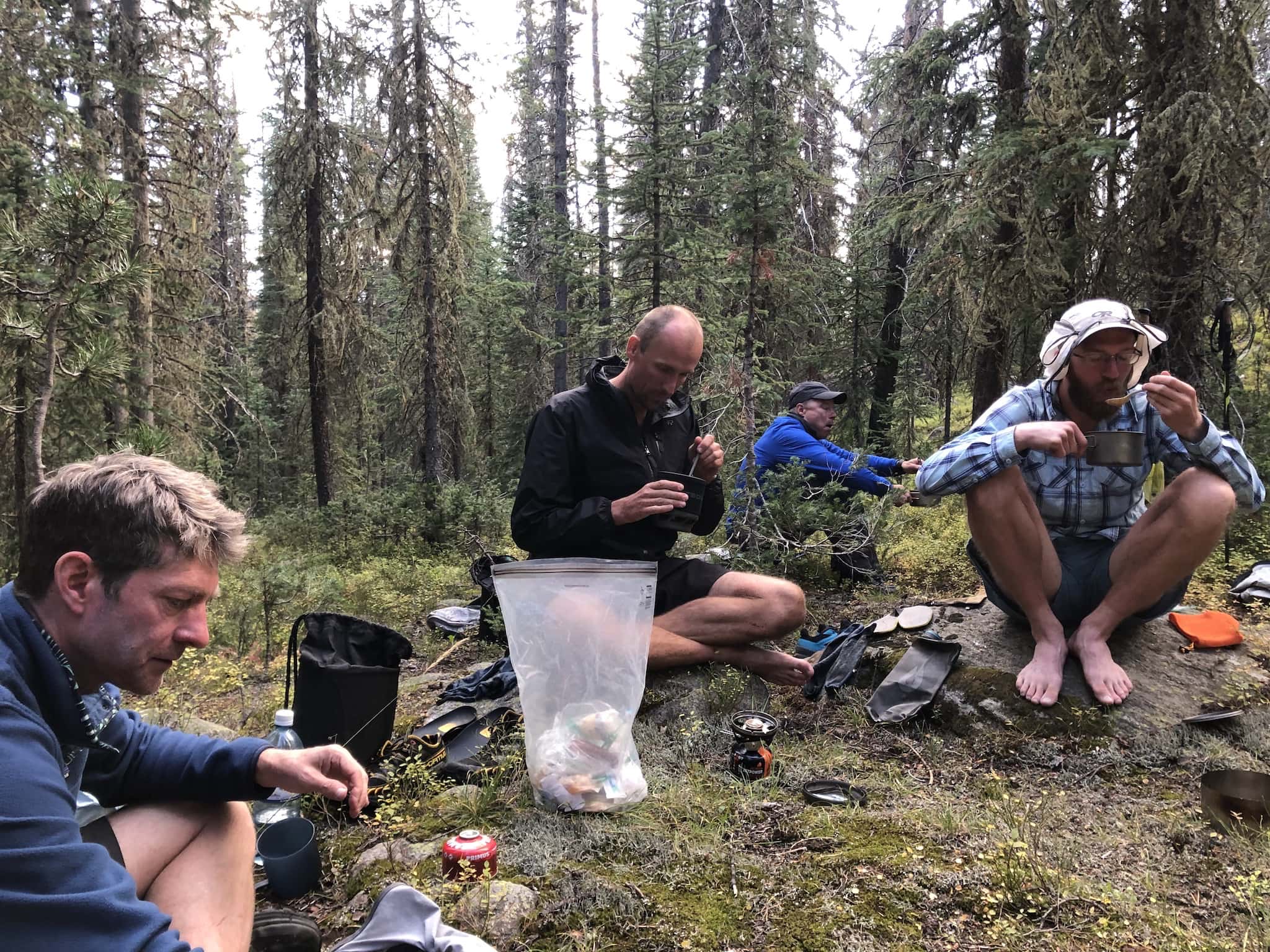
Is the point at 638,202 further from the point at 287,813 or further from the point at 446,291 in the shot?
the point at 287,813

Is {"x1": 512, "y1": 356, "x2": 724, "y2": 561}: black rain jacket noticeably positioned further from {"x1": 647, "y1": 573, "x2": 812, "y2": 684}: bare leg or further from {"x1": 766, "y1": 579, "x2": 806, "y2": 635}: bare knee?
{"x1": 766, "y1": 579, "x2": 806, "y2": 635}: bare knee

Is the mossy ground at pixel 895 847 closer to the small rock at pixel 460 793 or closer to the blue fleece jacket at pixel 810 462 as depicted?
the small rock at pixel 460 793

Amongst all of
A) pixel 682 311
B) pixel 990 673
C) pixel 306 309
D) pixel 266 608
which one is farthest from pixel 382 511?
pixel 990 673

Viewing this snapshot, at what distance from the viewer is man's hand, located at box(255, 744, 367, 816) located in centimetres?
168

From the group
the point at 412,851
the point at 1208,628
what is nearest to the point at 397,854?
the point at 412,851

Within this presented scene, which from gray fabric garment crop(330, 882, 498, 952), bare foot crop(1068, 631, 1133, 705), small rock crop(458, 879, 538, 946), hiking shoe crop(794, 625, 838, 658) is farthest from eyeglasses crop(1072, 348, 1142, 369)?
gray fabric garment crop(330, 882, 498, 952)

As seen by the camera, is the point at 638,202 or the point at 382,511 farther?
the point at 382,511

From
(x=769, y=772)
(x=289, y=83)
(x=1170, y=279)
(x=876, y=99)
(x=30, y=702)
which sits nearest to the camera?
(x=30, y=702)

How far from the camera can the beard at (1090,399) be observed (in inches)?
120

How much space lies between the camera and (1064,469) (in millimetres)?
3197

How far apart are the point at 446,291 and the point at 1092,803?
1102 centimetres

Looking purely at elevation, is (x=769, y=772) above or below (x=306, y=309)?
below

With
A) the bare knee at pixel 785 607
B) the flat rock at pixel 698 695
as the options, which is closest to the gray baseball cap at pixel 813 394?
the bare knee at pixel 785 607

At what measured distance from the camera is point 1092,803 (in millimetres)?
2502
